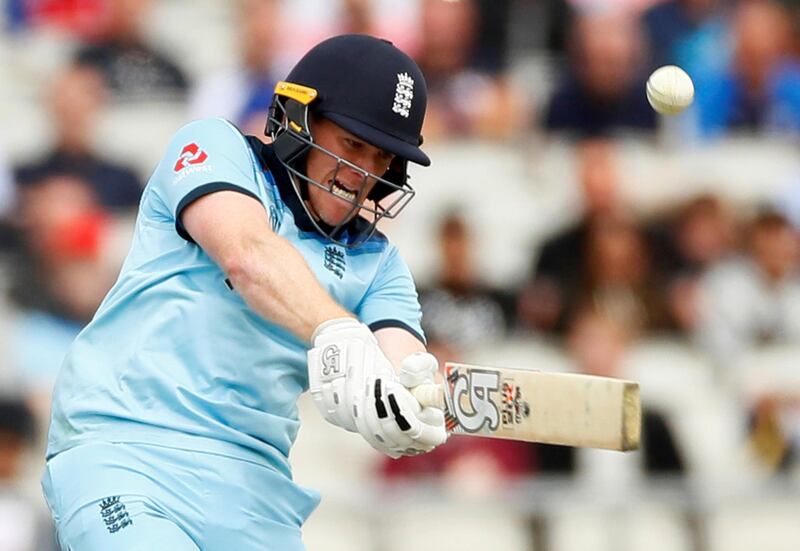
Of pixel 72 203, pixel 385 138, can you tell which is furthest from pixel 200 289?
pixel 72 203

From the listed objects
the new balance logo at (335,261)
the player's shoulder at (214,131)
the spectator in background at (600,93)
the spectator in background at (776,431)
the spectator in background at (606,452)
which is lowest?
the spectator in background at (776,431)

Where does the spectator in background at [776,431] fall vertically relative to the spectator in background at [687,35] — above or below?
below

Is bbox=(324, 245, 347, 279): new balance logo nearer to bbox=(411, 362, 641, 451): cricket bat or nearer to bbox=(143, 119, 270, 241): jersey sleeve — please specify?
bbox=(143, 119, 270, 241): jersey sleeve

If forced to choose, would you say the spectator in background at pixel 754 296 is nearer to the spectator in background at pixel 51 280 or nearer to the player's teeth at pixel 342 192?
the spectator in background at pixel 51 280

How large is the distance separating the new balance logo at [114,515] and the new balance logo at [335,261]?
3.00ft

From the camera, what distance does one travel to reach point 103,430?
13.6ft

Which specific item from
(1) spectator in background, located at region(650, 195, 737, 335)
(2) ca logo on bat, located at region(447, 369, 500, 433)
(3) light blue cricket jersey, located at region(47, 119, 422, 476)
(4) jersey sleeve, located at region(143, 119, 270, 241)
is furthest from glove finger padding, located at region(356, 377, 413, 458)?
(1) spectator in background, located at region(650, 195, 737, 335)

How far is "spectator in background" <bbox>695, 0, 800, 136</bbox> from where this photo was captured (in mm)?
10656

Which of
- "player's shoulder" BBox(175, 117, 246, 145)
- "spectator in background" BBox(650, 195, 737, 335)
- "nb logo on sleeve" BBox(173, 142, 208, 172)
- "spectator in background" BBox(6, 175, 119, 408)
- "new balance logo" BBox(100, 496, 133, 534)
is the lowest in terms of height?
"spectator in background" BBox(650, 195, 737, 335)

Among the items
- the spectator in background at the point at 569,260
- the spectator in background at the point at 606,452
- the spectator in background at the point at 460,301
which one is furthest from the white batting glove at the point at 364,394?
the spectator in background at the point at 569,260

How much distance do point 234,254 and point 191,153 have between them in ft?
1.40

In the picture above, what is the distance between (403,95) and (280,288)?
768mm

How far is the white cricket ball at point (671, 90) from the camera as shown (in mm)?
5031

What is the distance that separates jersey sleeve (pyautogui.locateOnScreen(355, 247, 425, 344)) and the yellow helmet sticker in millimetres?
571
